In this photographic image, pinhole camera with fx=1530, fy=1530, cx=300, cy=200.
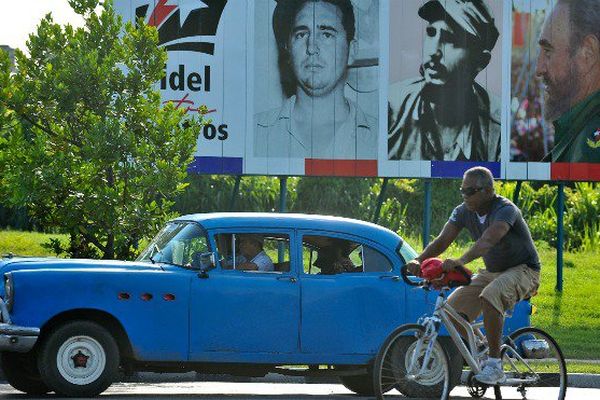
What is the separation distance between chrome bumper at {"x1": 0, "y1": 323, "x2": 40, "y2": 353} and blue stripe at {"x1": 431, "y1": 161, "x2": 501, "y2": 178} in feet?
41.4

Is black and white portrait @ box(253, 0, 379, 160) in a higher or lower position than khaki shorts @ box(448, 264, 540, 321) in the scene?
higher

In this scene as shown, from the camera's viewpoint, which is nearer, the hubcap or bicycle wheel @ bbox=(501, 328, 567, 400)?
bicycle wheel @ bbox=(501, 328, 567, 400)

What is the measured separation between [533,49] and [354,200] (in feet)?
20.8

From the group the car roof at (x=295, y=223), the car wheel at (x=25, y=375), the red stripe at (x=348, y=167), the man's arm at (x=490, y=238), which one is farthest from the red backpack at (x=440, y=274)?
the red stripe at (x=348, y=167)

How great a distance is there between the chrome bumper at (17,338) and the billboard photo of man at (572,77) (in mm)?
13684

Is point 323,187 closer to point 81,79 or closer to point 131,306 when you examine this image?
point 81,79

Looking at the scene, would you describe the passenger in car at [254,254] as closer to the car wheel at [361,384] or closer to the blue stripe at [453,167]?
the car wheel at [361,384]

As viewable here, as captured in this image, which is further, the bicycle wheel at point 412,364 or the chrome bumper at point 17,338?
the chrome bumper at point 17,338

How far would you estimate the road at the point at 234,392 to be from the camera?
13.2m

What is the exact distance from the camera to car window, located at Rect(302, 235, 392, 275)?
13180mm

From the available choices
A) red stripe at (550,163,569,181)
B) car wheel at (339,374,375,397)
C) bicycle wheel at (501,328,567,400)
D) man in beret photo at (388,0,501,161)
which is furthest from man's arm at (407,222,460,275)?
red stripe at (550,163,569,181)

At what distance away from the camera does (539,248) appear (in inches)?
1165

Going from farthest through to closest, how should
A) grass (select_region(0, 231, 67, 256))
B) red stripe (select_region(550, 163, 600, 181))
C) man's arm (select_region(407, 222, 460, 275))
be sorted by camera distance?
grass (select_region(0, 231, 67, 256))
red stripe (select_region(550, 163, 600, 181))
man's arm (select_region(407, 222, 460, 275))

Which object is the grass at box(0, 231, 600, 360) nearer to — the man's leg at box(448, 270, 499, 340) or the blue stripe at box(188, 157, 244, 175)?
the blue stripe at box(188, 157, 244, 175)
